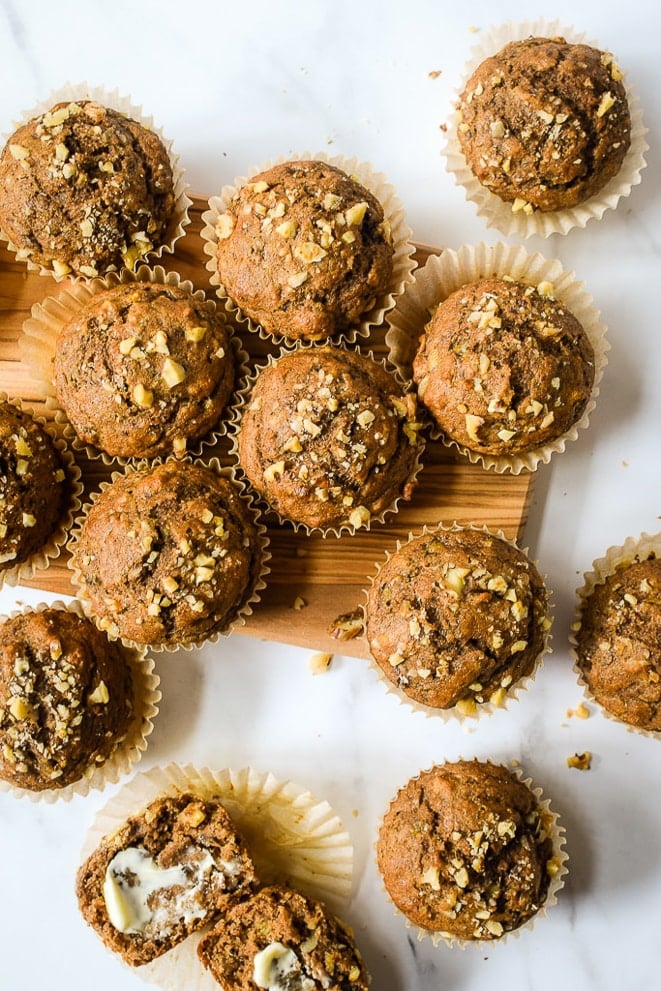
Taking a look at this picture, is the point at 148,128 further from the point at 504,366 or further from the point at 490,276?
the point at 504,366

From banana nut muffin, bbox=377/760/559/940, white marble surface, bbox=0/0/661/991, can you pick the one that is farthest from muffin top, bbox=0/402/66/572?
banana nut muffin, bbox=377/760/559/940

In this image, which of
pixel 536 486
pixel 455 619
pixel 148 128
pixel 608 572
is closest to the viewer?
pixel 455 619

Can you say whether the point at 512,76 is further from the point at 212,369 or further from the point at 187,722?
the point at 187,722

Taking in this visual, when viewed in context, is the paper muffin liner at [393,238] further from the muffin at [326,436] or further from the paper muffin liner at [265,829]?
the paper muffin liner at [265,829]

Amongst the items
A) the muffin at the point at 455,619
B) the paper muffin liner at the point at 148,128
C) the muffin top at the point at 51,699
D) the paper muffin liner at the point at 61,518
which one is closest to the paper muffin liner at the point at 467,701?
the muffin at the point at 455,619

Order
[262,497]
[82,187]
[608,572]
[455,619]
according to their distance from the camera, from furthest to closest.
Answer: [608,572] < [262,497] < [82,187] < [455,619]

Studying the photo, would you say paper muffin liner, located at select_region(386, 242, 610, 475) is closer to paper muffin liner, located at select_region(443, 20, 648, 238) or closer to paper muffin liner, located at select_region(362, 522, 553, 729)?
paper muffin liner, located at select_region(443, 20, 648, 238)

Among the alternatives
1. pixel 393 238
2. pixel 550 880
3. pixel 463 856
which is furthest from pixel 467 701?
pixel 393 238
